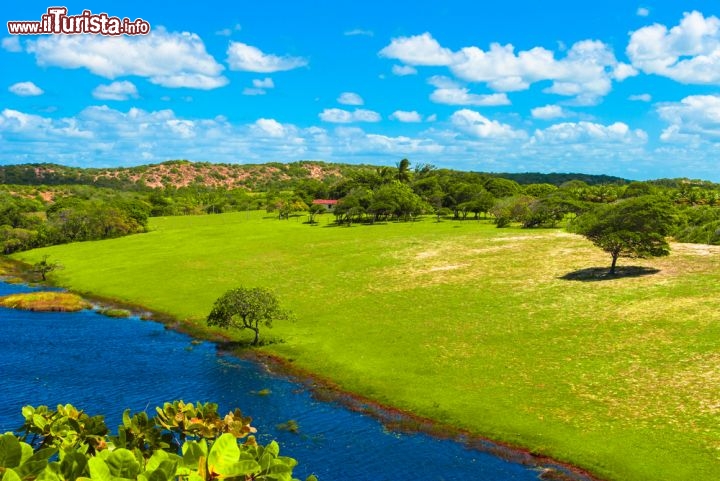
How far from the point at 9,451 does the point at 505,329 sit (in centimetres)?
5650

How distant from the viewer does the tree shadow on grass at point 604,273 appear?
2982 inches

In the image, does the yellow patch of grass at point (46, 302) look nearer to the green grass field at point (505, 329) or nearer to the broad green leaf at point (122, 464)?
the green grass field at point (505, 329)

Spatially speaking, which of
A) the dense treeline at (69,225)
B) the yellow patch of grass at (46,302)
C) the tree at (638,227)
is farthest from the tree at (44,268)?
the tree at (638,227)

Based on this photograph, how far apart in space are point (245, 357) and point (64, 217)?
11547 cm

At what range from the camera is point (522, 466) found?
3469 centimetres

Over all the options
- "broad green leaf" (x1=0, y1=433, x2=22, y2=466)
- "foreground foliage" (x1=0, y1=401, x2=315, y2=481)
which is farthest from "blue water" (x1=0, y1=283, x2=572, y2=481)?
"broad green leaf" (x1=0, y1=433, x2=22, y2=466)

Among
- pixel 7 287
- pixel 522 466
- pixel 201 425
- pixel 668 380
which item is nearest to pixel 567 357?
pixel 668 380

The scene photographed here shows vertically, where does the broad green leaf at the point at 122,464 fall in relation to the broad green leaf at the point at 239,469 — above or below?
above

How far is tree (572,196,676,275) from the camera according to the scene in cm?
7250

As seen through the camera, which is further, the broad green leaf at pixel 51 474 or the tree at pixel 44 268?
the tree at pixel 44 268

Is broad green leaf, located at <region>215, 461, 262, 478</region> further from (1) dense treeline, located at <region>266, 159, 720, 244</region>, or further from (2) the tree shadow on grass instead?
(1) dense treeline, located at <region>266, 159, 720, 244</region>

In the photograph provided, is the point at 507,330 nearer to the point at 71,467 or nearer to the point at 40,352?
the point at 40,352

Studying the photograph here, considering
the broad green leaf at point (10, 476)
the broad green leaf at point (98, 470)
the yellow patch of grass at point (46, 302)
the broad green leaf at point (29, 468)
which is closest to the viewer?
the broad green leaf at point (10, 476)

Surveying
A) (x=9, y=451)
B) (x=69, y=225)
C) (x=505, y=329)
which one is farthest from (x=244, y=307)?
(x=69, y=225)
